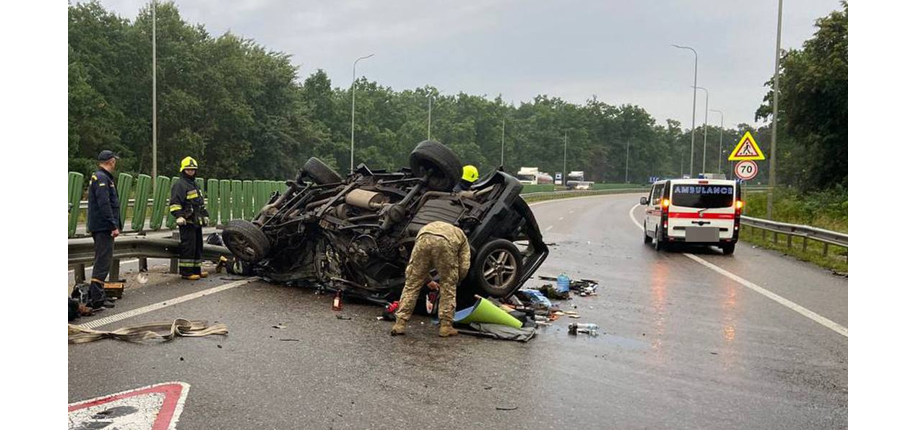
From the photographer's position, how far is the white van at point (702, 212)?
1572 centimetres

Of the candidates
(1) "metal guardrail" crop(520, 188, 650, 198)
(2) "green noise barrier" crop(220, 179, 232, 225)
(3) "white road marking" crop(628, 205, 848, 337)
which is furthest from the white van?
(1) "metal guardrail" crop(520, 188, 650, 198)

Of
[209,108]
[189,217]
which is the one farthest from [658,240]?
[209,108]

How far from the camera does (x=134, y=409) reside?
4340 millimetres

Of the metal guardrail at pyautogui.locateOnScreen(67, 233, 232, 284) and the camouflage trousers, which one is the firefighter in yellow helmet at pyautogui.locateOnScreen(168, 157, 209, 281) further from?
the camouflage trousers

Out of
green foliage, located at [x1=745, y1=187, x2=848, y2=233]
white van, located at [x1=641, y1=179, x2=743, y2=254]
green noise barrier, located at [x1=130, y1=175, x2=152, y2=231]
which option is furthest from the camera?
green foliage, located at [x1=745, y1=187, x2=848, y2=233]

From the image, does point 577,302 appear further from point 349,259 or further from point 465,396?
point 465,396

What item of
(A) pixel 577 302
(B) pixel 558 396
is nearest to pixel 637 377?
(B) pixel 558 396

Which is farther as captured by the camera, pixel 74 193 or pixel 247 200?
pixel 247 200

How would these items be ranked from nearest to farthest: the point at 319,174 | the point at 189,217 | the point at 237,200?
the point at 189,217 → the point at 319,174 → the point at 237,200

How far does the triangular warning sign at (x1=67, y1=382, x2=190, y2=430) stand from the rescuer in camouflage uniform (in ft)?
8.12

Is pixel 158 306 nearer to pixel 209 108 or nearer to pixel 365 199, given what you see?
pixel 365 199

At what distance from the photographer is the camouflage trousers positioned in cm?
684

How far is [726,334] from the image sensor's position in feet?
23.8

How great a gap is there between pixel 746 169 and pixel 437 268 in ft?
60.1
